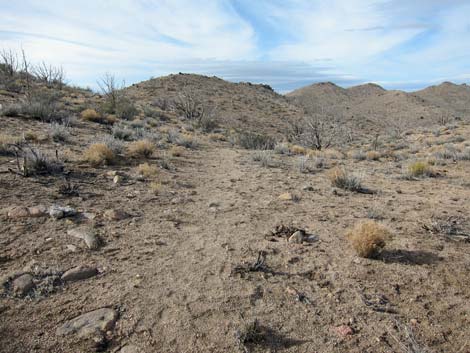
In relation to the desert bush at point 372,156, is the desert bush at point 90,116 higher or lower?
higher

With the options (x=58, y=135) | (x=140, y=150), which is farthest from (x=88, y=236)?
(x=58, y=135)

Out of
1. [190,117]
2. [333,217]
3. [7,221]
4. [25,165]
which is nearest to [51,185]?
[25,165]

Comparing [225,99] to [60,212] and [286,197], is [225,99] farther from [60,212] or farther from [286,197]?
[60,212]

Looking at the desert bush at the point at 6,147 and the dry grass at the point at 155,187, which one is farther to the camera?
the desert bush at the point at 6,147

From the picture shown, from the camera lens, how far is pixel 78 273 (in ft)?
11.4

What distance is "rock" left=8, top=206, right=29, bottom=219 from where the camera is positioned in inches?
176

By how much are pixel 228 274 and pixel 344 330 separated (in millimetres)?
1322

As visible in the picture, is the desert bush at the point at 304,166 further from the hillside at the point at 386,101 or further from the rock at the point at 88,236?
the hillside at the point at 386,101

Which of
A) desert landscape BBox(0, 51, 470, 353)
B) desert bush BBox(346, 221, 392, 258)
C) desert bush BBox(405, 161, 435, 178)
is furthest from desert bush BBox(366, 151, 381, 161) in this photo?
desert bush BBox(346, 221, 392, 258)

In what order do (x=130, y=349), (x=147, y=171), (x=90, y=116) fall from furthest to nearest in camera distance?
(x=90, y=116) < (x=147, y=171) < (x=130, y=349)

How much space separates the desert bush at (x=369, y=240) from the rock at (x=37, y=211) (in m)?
4.27

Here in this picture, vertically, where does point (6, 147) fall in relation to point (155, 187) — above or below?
above

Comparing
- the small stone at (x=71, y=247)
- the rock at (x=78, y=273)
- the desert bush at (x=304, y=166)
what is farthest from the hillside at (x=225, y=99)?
the rock at (x=78, y=273)

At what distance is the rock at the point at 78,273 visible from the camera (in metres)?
3.42
